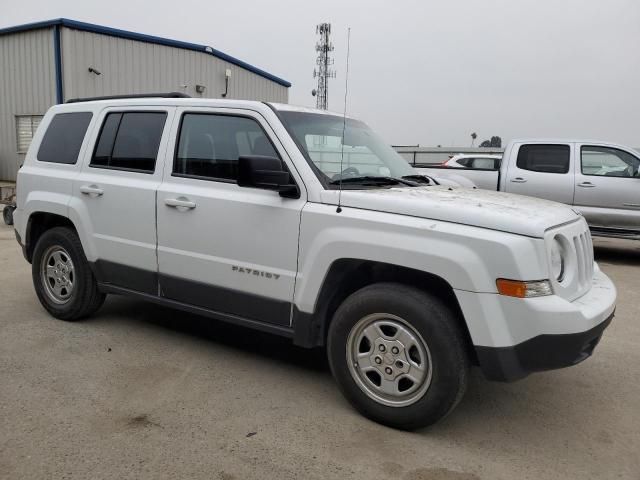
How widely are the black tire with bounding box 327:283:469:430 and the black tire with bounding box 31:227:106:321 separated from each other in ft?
8.16

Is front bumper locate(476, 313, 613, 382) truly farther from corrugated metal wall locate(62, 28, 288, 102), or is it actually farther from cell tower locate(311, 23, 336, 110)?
corrugated metal wall locate(62, 28, 288, 102)

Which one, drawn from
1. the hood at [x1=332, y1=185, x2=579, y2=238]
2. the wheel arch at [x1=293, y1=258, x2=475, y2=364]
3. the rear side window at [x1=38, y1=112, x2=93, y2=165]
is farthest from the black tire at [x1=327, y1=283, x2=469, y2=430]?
the rear side window at [x1=38, y1=112, x2=93, y2=165]

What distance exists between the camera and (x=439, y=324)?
2.89 metres

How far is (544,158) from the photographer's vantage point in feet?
30.6

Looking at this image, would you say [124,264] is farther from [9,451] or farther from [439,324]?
[439,324]

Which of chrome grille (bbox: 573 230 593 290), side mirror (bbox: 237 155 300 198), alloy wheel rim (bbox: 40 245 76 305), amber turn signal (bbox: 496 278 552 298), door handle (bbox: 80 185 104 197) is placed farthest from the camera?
alloy wheel rim (bbox: 40 245 76 305)

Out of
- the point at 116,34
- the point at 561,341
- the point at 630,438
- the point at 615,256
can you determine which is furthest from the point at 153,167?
the point at 116,34

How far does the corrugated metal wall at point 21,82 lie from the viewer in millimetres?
17047

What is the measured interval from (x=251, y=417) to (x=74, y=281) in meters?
2.37

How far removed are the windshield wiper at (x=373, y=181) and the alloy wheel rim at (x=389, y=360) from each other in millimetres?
916

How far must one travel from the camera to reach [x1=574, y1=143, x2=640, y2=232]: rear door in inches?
341

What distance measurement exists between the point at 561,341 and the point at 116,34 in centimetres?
1777

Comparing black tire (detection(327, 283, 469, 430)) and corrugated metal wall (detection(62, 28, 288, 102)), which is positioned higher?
corrugated metal wall (detection(62, 28, 288, 102))

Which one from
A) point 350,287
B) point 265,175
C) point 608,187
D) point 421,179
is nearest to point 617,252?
point 608,187
